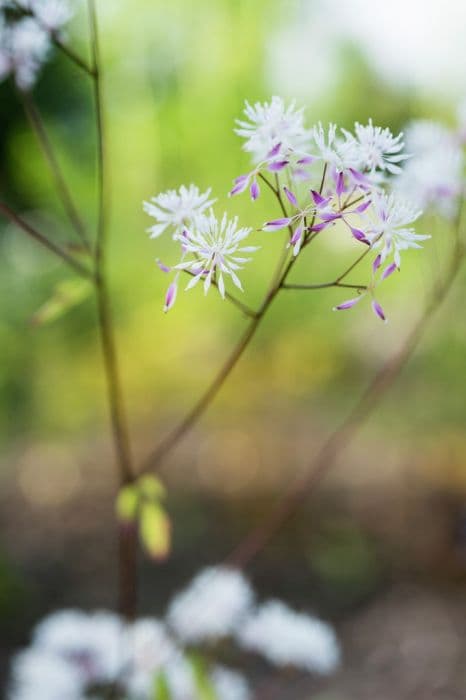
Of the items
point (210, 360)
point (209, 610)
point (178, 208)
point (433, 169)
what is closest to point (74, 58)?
point (178, 208)

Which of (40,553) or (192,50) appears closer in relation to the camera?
(40,553)

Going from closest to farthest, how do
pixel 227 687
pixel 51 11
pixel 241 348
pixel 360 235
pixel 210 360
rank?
pixel 360 235 → pixel 241 348 → pixel 51 11 → pixel 227 687 → pixel 210 360

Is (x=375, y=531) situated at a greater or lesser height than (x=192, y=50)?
lesser

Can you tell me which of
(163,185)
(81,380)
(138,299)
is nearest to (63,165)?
(163,185)

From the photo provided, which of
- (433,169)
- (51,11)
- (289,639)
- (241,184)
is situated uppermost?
(51,11)

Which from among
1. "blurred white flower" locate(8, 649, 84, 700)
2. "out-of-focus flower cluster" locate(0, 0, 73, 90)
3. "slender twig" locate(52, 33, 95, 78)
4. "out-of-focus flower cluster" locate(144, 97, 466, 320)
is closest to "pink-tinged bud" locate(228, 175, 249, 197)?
"out-of-focus flower cluster" locate(144, 97, 466, 320)

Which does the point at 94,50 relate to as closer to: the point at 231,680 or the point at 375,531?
the point at 231,680

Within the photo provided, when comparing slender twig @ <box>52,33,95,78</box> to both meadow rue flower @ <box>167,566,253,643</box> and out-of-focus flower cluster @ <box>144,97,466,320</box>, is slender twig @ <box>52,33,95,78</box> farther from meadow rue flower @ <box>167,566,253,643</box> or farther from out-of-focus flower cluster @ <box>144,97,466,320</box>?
meadow rue flower @ <box>167,566,253,643</box>

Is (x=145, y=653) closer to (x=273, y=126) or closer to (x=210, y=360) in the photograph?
(x=273, y=126)
